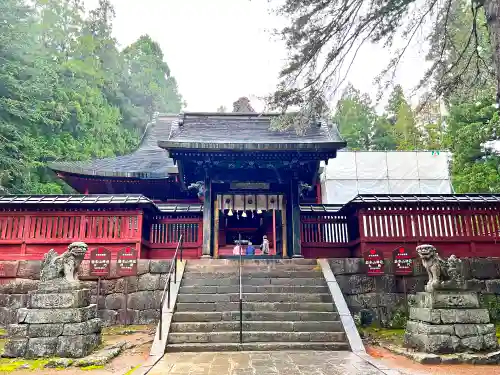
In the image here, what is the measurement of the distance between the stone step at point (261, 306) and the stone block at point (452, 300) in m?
2.09

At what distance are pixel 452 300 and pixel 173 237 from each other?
799 centimetres

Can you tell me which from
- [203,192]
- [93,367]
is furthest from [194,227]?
[93,367]

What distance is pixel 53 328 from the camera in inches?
238

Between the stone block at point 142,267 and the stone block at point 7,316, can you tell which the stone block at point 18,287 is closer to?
the stone block at point 7,316

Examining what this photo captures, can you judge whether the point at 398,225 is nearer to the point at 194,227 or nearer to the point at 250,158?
the point at 250,158

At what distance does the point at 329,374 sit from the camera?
4.96 meters

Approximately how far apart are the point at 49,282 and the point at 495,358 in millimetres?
7756

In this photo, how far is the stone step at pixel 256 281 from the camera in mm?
8617

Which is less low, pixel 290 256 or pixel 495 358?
pixel 290 256

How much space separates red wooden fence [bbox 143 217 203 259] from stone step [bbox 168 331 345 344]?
455 centimetres

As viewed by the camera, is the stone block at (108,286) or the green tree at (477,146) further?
the green tree at (477,146)

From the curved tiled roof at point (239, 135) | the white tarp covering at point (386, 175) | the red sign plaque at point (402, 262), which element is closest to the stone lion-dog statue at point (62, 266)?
the curved tiled roof at point (239, 135)

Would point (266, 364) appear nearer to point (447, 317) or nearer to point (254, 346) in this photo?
point (254, 346)

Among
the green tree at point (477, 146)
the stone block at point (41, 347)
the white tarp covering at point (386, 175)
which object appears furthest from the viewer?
the white tarp covering at point (386, 175)
